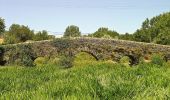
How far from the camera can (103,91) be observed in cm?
637

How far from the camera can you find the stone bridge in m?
60.6

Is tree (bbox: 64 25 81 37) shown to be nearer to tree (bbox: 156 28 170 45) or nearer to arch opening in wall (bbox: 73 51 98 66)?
tree (bbox: 156 28 170 45)

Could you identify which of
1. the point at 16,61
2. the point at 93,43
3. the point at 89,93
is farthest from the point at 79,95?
the point at 93,43

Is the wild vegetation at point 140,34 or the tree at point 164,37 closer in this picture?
the tree at point 164,37

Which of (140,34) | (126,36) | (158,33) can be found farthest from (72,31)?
(158,33)

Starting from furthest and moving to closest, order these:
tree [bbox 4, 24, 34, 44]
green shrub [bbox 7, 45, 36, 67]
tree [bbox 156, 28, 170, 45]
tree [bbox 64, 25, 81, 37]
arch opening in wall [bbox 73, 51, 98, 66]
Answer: tree [bbox 64, 25, 81, 37], tree [bbox 4, 24, 34, 44], tree [bbox 156, 28, 170, 45], arch opening in wall [bbox 73, 51, 98, 66], green shrub [bbox 7, 45, 36, 67]

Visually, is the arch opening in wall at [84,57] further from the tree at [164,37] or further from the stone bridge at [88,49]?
the tree at [164,37]

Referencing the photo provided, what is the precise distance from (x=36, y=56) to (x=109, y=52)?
11413mm

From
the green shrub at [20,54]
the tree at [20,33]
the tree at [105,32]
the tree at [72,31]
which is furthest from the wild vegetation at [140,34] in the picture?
the green shrub at [20,54]

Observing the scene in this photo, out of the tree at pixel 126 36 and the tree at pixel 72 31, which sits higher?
the tree at pixel 72 31

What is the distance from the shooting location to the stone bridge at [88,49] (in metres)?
60.6

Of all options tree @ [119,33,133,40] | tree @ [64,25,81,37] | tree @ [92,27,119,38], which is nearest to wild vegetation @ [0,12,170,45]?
tree @ [119,33,133,40]

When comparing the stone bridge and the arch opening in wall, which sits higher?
the stone bridge

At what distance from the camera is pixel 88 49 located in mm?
64562
